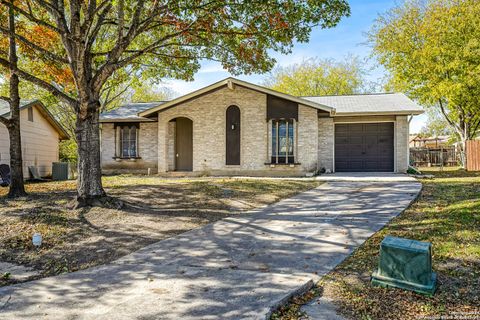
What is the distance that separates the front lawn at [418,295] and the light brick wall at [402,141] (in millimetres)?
10491

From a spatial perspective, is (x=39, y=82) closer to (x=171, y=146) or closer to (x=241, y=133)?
(x=241, y=133)

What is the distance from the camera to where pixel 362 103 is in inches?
706

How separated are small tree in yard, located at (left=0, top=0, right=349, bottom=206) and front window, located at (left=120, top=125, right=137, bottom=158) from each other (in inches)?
276

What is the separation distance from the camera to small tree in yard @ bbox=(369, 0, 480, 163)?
18.8m

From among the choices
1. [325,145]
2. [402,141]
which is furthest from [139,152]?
[402,141]

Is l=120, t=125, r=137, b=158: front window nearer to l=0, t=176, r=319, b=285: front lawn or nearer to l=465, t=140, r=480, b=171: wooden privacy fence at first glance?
l=0, t=176, r=319, b=285: front lawn

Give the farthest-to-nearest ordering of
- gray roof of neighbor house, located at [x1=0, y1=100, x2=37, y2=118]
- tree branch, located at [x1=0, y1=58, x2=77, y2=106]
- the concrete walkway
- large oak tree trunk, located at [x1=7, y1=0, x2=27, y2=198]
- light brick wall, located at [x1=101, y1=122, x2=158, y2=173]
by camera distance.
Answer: light brick wall, located at [x1=101, y1=122, x2=158, y2=173]
gray roof of neighbor house, located at [x1=0, y1=100, x2=37, y2=118]
large oak tree trunk, located at [x1=7, y1=0, x2=27, y2=198]
tree branch, located at [x1=0, y1=58, x2=77, y2=106]
the concrete walkway

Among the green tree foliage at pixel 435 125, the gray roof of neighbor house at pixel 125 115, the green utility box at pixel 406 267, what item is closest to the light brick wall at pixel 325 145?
the gray roof of neighbor house at pixel 125 115

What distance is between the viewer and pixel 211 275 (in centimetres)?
438

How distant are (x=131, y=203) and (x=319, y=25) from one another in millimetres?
6843

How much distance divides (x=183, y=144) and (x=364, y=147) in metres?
9.10

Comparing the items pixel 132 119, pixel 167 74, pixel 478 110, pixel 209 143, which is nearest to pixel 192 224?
pixel 167 74

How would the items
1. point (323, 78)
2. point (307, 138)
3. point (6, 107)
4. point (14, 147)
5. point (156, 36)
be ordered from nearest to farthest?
1. point (14, 147)
2. point (156, 36)
3. point (307, 138)
4. point (6, 107)
5. point (323, 78)

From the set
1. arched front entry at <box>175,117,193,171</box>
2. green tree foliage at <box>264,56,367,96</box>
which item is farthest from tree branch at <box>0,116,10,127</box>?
green tree foliage at <box>264,56,367,96</box>
